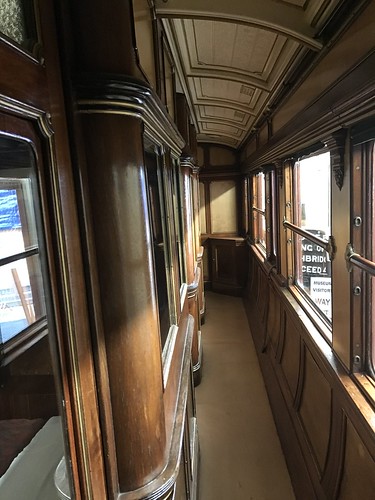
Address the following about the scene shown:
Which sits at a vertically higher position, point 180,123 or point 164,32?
point 164,32

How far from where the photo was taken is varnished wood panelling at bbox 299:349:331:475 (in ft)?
6.69

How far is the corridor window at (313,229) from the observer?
2.26 meters

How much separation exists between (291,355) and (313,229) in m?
1.09

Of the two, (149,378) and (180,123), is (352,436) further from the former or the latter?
(180,123)

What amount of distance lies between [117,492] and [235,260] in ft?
18.1

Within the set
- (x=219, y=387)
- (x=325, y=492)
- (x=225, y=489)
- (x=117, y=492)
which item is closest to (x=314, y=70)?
(x=117, y=492)

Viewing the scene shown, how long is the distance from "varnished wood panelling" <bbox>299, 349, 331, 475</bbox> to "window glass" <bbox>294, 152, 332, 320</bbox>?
15.6 inches

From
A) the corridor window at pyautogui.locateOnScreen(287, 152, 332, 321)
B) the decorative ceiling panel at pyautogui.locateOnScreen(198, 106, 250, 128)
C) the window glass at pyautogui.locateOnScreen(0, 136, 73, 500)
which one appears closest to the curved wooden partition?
the window glass at pyautogui.locateOnScreen(0, 136, 73, 500)

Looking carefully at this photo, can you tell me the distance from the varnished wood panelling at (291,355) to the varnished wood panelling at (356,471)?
0.95 m

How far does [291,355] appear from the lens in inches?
116

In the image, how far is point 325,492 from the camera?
1.92 meters

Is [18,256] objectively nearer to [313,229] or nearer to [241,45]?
[241,45]

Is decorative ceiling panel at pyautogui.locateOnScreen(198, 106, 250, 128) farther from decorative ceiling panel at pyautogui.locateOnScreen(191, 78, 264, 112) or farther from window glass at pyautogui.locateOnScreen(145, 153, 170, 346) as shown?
window glass at pyautogui.locateOnScreen(145, 153, 170, 346)

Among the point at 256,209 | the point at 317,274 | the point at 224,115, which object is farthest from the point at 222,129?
the point at 317,274
